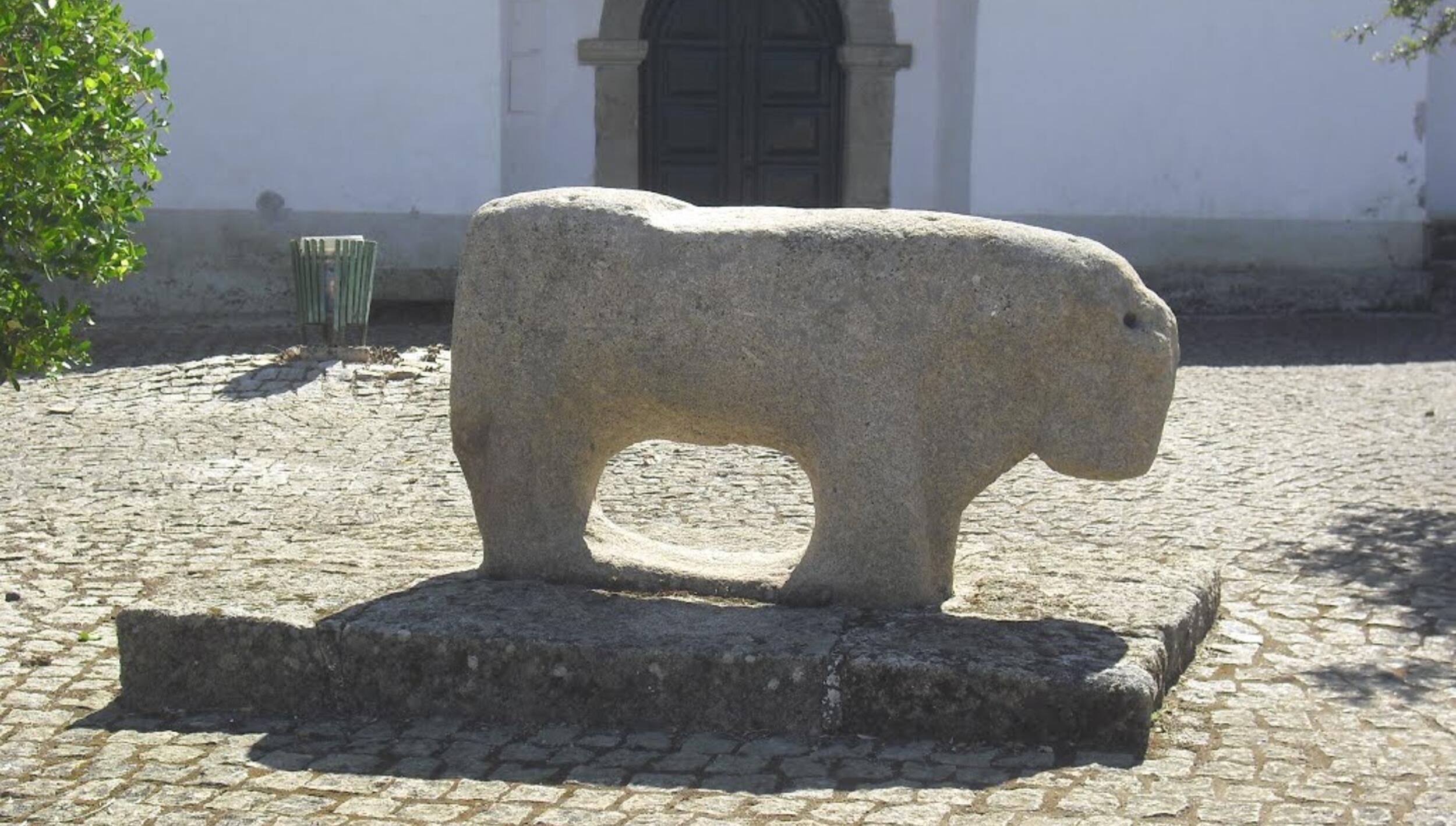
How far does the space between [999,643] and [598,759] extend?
3.25 ft

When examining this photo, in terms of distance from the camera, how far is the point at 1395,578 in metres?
5.93

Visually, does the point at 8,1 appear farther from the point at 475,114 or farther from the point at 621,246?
the point at 475,114

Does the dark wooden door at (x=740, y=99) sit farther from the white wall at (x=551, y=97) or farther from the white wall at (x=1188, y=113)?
the white wall at (x=1188, y=113)

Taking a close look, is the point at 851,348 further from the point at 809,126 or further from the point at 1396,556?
the point at 809,126

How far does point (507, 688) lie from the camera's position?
4512 mm

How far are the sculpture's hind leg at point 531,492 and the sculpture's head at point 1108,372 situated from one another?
1.24 m

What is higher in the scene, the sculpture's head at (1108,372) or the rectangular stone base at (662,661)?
the sculpture's head at (1108,372)

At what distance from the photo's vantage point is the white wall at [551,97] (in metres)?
12.6

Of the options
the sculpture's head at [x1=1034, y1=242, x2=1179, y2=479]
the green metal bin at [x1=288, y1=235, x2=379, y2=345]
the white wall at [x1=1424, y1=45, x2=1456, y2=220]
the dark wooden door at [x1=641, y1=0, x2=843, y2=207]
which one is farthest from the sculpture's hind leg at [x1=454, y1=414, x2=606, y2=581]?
the white wall at [x1=1424, y1=45, x2=1456, y2=220]

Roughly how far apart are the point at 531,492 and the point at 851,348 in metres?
0.98

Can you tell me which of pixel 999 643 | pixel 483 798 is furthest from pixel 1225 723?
pixel 483 798

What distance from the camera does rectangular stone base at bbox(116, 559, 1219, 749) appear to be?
4277mm

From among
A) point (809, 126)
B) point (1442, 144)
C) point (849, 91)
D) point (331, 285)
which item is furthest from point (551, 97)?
point (1442, 144)

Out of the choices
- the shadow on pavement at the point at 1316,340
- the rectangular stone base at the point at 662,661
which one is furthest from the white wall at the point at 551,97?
the rectangular stone base at the point at 662,661
